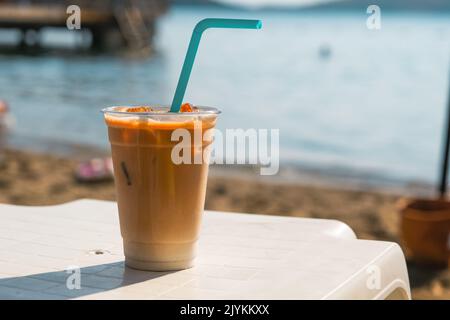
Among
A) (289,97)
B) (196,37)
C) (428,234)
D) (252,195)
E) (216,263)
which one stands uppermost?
(196,37)

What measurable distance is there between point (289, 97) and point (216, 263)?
1741 centimetres

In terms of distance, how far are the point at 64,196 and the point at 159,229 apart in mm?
5169

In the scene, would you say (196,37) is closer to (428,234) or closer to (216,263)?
(216,263)

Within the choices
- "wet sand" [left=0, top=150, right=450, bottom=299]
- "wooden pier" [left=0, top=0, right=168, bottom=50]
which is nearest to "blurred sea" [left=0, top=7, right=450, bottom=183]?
"wooden pier" [left=0, top=0, right=168, bottom=50]

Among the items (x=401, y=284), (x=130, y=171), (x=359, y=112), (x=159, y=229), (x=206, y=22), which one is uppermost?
(x=206, y=22)

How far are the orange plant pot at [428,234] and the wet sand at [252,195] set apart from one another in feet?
0.34

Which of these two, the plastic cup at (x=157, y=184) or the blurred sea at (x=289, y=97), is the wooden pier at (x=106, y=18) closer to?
the blurred sea at (x=289, y=97)

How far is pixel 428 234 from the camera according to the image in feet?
15.5

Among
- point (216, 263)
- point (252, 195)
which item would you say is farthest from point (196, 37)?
point (252, 195)

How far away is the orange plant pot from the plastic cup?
3653 mm

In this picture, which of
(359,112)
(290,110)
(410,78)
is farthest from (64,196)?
(410,78)

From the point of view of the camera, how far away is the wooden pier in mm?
27188
